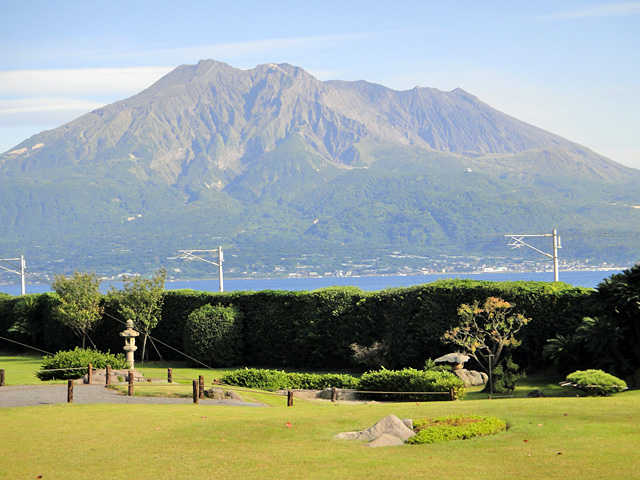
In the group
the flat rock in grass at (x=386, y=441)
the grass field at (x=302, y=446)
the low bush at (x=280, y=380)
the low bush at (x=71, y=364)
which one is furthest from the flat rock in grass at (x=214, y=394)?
the flat rock in grass at (x=386, y=441)

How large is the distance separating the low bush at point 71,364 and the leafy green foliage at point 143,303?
7332 millimetres

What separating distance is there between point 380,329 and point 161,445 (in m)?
17.2

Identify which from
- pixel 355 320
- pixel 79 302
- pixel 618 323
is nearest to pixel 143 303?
pixel 79 302

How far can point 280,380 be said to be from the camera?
2473 centimetres

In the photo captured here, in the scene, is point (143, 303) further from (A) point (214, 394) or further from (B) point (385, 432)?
(B) point (385, 432)

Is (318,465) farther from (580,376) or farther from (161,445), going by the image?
(580,376)

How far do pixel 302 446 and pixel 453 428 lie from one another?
2.71 m

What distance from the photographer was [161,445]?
12.7 m

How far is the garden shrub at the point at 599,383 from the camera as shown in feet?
61.7

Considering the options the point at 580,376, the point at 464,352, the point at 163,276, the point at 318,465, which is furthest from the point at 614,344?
the point at 163,276

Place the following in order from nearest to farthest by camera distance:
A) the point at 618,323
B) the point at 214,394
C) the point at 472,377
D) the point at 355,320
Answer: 1. the point at 214,394
2. the point at 618,323
3. the point at 472,377
4. the point at 355,320

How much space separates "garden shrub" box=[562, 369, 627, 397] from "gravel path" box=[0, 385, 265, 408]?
28.0ft

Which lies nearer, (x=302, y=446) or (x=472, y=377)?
(x=302, y=446)

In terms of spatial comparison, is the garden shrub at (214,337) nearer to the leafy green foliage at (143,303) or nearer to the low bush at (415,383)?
the leafy green foliage at (143,303)
